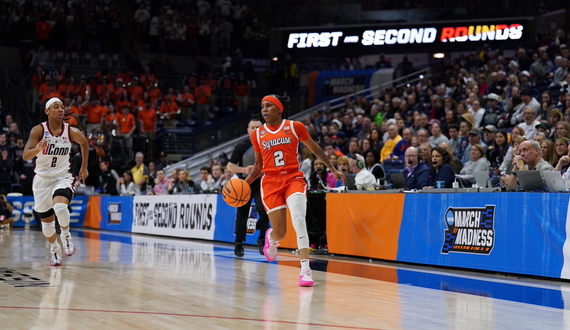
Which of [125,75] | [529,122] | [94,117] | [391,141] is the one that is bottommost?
[391,141]

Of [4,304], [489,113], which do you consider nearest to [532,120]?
[489,113]

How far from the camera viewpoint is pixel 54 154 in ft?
30.8

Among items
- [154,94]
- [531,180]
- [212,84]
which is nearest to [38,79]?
[154,94]

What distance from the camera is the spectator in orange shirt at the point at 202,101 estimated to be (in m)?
25.8

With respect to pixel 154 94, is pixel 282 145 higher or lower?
lower

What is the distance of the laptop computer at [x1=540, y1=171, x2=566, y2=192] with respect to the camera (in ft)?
26.6

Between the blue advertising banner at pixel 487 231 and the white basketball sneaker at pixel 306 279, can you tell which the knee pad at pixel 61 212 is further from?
the blue advertising banner at pixel 487 231

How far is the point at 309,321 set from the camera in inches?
211

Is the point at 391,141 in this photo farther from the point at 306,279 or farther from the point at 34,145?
the point at 306,279

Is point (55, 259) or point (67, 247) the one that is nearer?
point (55, 259)

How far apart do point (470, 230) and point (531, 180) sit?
3.29 ft

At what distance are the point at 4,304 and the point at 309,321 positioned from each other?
102 inches

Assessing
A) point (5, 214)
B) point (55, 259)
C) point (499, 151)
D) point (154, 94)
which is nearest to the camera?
point (55, 259)

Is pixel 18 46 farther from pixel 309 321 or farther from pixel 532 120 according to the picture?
pixel 309 321
